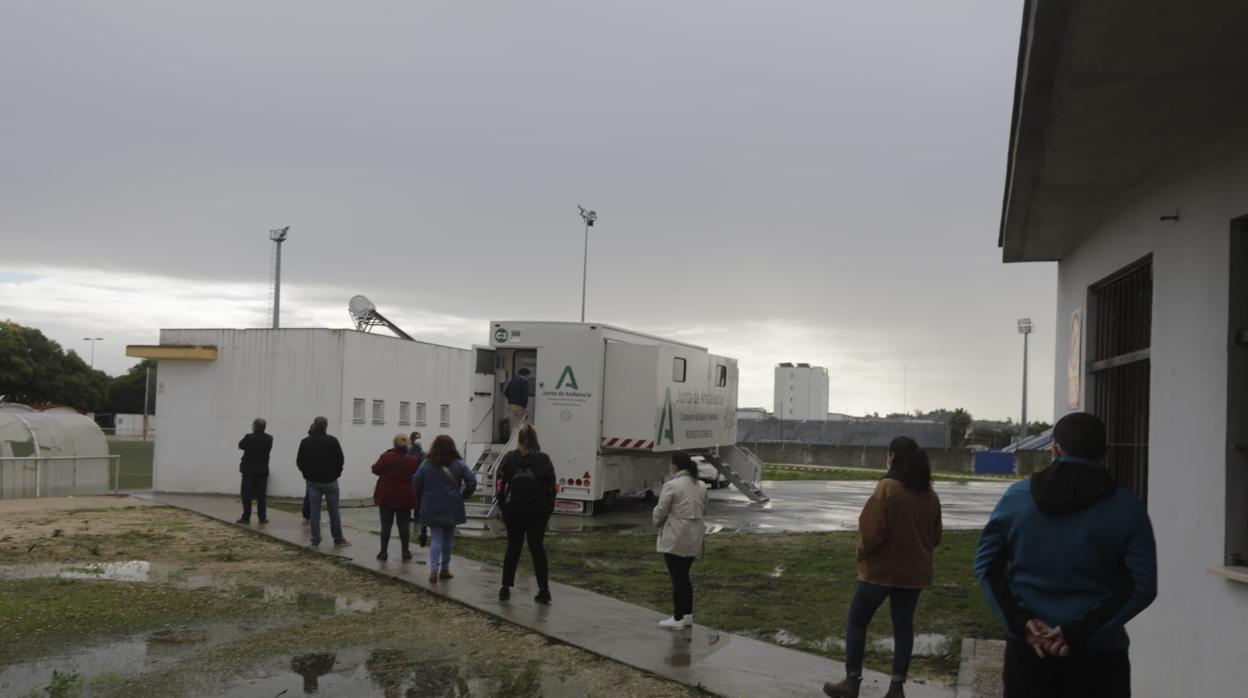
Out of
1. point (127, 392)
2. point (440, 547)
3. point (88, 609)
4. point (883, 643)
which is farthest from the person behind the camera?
point (127, 392)

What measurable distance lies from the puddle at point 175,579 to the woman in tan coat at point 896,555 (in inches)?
202

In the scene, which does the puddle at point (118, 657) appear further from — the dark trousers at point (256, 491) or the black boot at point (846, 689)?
the dark trousers at point (256, 491)

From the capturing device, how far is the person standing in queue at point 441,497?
11969mm

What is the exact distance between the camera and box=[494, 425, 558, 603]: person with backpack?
10781 millimetres

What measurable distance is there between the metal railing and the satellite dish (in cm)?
1056

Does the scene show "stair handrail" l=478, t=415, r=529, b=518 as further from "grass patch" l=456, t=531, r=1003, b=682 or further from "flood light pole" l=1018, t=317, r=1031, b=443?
"flood light pole" l=1018, t=317, r=1031, b=443

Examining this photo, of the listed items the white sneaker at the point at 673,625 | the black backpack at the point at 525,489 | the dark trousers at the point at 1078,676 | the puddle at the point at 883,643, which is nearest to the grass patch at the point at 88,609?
the black backpack at the point at 525,489

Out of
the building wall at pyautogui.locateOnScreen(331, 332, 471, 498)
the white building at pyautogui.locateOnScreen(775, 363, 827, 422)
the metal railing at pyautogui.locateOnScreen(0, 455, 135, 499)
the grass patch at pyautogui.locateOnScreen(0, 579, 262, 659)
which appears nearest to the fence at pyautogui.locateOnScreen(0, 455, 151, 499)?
the metal railing at pyautogui.locateOnScreen(0, 455, 135, 499)

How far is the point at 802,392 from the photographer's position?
438 ft

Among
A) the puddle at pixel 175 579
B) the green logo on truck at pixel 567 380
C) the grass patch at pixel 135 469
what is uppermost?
the green logo on truck at pixel 567 380

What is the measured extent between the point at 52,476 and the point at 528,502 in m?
15.9

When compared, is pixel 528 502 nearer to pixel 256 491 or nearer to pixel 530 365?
pixel 256 491

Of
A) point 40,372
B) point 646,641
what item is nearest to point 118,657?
point 646,641

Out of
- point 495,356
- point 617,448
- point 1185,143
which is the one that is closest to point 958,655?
point 1185,143
